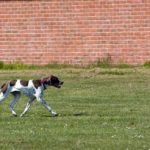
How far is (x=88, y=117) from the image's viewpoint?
16.5 metres

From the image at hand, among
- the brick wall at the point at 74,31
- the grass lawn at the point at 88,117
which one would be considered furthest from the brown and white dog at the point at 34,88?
the brick wall at the point at 74,31

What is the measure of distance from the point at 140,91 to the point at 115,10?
664 cm

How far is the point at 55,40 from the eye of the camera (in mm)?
28406

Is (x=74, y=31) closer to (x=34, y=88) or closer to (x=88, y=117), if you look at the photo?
(x=34, y=88)

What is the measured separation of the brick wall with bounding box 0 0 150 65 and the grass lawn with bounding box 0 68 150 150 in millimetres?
1925

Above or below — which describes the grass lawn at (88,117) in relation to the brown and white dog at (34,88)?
below

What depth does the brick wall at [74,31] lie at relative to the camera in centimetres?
2767

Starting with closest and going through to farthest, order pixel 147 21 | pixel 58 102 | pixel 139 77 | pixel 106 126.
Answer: pixel 106 126 → pixel 58 102 → pixel 139 77 → pixel 147 21

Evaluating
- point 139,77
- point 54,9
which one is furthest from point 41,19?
point 139,77

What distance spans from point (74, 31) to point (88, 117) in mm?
11989

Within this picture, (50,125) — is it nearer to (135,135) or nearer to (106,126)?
(106,126)

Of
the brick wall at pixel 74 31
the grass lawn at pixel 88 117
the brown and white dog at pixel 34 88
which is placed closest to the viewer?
the grass lawn at pixel 88 117

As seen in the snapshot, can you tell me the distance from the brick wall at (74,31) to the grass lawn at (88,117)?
6.32 ft

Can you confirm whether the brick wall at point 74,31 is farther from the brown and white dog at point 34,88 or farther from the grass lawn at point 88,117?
the brown and white dog at point 34,88
